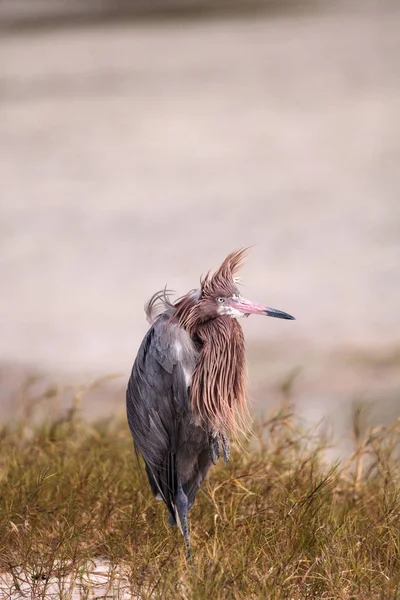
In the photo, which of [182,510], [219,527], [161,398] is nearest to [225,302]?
[161,398]

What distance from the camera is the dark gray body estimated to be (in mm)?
2109

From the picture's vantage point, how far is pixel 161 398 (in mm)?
2160

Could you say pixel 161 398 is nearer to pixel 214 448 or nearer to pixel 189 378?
pixel 189 378

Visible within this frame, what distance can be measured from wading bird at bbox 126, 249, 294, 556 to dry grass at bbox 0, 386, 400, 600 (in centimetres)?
14

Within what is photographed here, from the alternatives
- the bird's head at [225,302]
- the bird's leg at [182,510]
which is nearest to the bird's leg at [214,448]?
the bird's leg at [182,510]

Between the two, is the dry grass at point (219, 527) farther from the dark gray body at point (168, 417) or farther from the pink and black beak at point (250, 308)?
the pink and black beak at point (250, 308)

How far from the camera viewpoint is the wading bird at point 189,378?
2.11m

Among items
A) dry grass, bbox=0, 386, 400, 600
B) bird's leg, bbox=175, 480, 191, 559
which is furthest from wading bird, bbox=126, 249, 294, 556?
dry grass, bbox=0, 386, 400, 600

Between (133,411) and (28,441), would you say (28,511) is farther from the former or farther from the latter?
(28,441)

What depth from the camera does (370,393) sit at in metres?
4.92

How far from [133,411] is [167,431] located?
0.10 meters

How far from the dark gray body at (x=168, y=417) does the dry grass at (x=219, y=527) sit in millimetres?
109

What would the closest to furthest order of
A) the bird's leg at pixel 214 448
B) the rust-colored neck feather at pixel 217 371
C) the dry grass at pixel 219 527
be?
the dry grass at pixel 219 527
the rust-colored neck feather at pixel 217 371
the bird's leg at pixel 214 448

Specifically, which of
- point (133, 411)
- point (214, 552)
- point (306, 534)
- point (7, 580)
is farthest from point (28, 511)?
point (306, 534)
